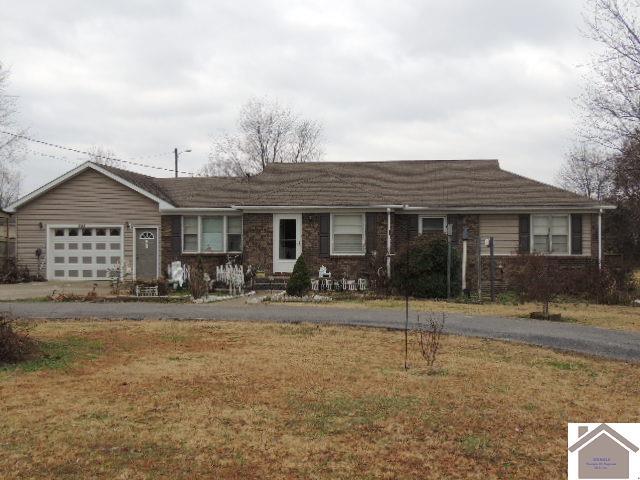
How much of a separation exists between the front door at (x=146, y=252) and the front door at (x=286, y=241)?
4835 mm

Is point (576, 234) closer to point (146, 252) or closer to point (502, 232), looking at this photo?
point (502, 232)

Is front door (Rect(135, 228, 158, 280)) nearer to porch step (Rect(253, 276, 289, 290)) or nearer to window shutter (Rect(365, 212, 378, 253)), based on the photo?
porch step (Rect(253, 276, 289, 290))

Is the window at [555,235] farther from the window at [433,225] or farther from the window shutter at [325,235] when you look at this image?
the window shutter at [325,235]

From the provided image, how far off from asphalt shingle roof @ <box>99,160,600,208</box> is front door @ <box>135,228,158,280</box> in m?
1.50

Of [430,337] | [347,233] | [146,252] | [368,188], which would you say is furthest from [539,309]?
[146,252]

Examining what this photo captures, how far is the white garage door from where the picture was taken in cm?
2295

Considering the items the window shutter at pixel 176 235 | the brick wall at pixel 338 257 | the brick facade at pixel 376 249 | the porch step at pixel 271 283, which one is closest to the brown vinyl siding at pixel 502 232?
the brick facade at pixel 376 249

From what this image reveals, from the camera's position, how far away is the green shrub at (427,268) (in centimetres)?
1817

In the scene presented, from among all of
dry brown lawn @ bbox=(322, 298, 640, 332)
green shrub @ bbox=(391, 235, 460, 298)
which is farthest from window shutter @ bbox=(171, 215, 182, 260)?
green shrub @ bbox=(391, 235, 460, 298)

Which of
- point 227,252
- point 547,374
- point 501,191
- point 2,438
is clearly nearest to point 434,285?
point 501,191

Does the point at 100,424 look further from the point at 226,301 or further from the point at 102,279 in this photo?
the point at 102,279

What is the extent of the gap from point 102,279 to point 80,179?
379cm

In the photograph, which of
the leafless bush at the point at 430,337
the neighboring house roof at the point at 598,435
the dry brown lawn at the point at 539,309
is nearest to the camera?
the neighboring house roof at the point at 598,435

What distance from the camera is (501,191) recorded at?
859 inches
